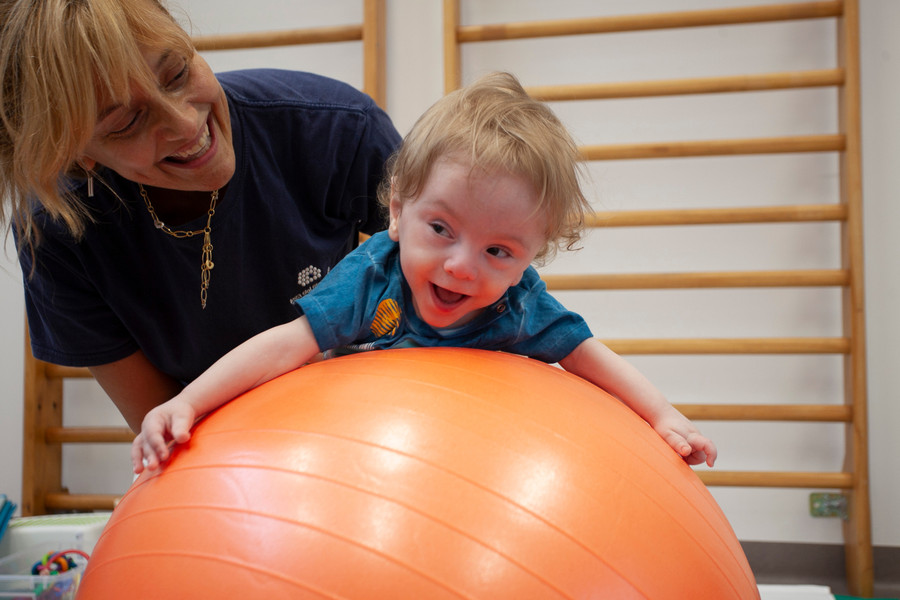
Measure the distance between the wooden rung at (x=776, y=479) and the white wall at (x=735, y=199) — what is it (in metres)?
0.11

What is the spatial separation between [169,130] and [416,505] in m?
0.57

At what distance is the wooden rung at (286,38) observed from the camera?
2.28 metres

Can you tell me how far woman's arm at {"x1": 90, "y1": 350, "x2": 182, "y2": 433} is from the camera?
1191 mm

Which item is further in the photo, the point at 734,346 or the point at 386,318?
the point at 734,346

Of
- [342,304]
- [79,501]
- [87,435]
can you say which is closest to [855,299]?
[342,304]

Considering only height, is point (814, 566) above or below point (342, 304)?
below

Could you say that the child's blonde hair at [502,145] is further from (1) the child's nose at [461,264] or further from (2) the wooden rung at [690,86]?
(2) the wooden rung at [690,86]

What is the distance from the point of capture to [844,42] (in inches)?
79.8

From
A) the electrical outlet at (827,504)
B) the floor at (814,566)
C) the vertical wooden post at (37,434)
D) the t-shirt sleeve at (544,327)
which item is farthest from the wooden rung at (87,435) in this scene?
the electrical outlet at (827,504)

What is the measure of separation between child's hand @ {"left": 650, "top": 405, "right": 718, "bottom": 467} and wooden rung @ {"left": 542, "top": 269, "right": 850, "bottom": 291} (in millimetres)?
1270

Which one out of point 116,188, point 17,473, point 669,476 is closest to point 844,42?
point 669,476

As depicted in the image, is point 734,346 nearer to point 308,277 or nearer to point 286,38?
point 308,277

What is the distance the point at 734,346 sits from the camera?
2088mm

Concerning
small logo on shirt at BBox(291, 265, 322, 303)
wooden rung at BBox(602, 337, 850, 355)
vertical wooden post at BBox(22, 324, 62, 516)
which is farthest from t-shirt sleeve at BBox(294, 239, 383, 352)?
vertical wooden post at BBox(22, 324, 62, 516)
